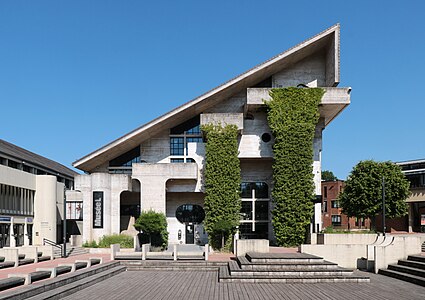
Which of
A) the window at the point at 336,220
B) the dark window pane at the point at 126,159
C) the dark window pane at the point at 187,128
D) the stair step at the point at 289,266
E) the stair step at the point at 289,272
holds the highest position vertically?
the dark window pane at the point at 187,128

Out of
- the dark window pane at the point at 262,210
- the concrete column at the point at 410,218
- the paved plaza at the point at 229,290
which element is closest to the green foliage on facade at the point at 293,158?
the dark window pane at the point at 262,210

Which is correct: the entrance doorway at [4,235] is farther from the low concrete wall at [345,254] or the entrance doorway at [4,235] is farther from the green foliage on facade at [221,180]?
the low concrete wall at [345,254]

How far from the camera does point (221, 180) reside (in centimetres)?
3666

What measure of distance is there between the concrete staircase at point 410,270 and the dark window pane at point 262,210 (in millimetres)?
15132

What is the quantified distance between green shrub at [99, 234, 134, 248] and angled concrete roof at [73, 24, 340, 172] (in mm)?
6639

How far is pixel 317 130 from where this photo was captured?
129 ft

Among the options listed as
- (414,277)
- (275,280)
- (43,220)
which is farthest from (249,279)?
(43,220)

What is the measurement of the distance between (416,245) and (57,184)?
2909cm

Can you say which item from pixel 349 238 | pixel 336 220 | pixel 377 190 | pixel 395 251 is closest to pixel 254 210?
pixel 349 238

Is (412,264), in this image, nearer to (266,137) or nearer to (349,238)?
(349,238)

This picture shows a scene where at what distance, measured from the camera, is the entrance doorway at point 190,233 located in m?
39.3

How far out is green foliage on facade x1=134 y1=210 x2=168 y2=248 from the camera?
34.3 meters

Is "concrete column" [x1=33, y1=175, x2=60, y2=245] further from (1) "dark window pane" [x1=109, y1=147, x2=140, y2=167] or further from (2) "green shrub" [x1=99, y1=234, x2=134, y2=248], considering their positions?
(2) "green shrub" [x1=99, y1=234, x2=134, y2=248]

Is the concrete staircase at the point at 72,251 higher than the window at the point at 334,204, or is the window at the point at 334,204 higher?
the window at the point at 334,204
